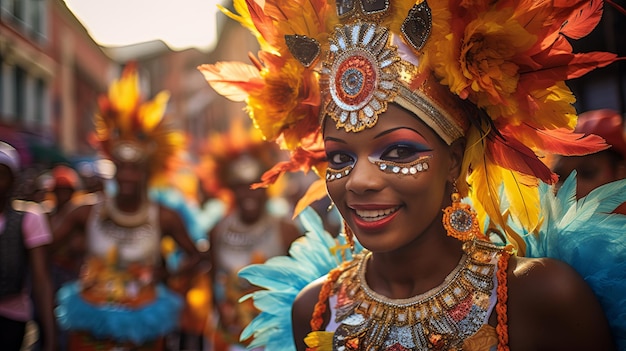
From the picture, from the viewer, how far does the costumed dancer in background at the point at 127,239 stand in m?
5.53

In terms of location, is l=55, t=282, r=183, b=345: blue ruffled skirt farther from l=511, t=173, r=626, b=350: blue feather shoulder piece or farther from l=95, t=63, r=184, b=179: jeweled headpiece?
l=511, t=173, r=626, b=350: blue feather shoulder piece

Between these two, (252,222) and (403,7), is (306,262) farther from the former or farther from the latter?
(252,222)

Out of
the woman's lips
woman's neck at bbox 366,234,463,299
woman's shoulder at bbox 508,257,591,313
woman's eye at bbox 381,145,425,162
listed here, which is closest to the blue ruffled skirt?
woman's neck at bbox 366,234,463,299

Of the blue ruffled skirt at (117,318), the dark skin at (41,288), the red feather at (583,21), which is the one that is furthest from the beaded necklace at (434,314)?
the blue ruffled skirt at (117,318)

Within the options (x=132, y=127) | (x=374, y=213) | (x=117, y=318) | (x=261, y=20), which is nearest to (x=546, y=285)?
(x=374, y=213)

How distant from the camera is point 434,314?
2217 mm

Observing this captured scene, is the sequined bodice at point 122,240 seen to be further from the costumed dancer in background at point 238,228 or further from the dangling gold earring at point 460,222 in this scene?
the dangling gold earring at point 460,222

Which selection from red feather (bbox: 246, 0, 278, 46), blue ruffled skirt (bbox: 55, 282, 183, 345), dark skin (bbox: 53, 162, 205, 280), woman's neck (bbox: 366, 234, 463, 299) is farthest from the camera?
dark skin (bbox: 53, 162, 205, 280)

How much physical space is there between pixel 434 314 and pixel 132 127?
460 centimetres

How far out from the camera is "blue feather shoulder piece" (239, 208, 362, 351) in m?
2.79

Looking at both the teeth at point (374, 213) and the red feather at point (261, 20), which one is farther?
the red feather at point (261, 20)

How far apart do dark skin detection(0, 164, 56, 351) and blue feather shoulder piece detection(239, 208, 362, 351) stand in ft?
7.95

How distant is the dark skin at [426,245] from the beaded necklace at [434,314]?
0.14 feet

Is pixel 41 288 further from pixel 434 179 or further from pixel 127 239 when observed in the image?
pixel 434 179
